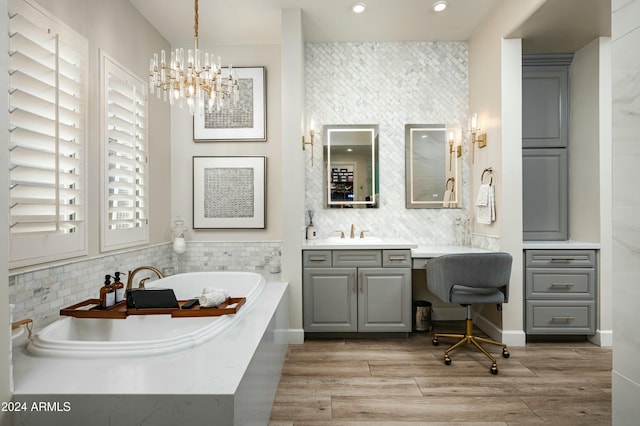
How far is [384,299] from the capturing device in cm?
331

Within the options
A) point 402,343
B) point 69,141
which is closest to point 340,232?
point 402,343

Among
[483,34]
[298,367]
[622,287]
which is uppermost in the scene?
[483,34]

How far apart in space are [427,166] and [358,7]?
168cm

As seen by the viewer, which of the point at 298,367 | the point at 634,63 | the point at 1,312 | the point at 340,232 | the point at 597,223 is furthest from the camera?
the point at 340,232

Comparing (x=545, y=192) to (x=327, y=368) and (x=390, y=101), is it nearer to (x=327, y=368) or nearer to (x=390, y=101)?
(x=390, y=101)

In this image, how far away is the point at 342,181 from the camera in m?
3.87

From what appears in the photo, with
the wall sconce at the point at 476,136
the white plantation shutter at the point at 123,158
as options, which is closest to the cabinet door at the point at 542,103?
the wall sconce at the point at 476,136

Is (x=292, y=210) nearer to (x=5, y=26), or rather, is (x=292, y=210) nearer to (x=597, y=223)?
(x=5, y=26)

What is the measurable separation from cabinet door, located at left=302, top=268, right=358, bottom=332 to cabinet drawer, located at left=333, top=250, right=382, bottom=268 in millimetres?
55

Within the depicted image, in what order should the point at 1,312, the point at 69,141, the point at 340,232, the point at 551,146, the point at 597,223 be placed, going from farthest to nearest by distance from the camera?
1. the point at 340,232
2. the point at 551,146
3. the point at 597,223
4. the point at 69,141
5. the point at 1,312

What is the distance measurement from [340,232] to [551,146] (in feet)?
7.18

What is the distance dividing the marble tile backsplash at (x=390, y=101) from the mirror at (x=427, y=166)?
7 centimetres

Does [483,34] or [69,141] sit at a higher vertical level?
[483,34]

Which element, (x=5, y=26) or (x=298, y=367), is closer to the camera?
(x=5, y=26)
